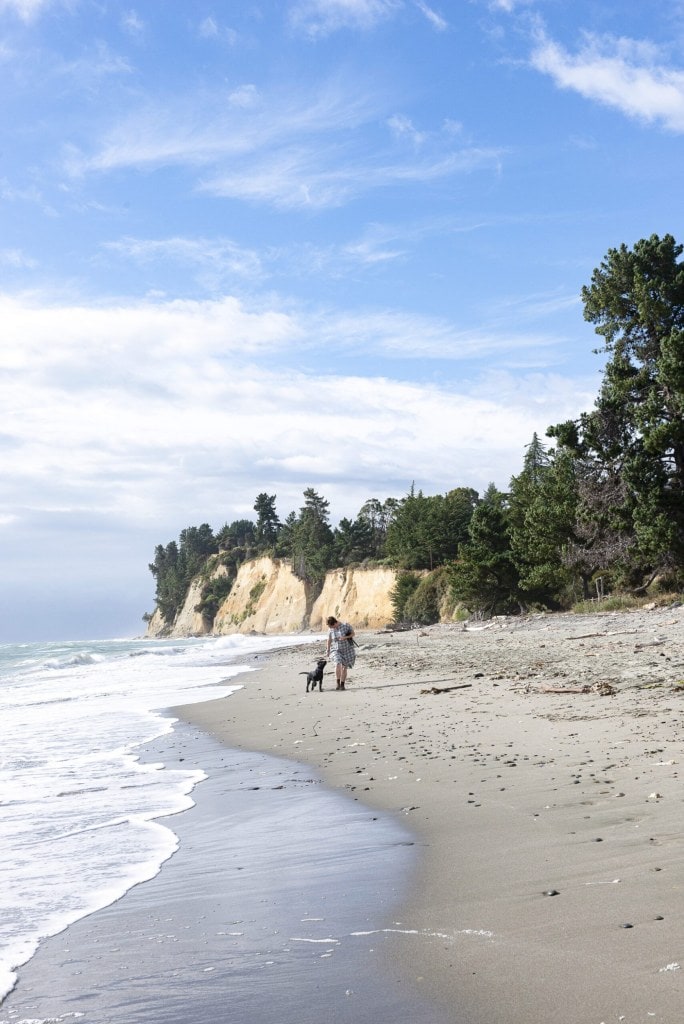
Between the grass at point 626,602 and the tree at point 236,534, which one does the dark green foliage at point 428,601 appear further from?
the tree at point 236,534

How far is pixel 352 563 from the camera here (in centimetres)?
9631

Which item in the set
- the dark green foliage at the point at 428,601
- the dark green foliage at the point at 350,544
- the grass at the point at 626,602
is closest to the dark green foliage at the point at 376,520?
the dark green foliage at the point at 350,544

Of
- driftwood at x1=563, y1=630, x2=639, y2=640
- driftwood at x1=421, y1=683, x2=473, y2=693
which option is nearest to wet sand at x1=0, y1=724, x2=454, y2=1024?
driftwood at x1=421, y1=683, x2=473, y2=693

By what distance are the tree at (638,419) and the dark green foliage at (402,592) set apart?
3744 cm

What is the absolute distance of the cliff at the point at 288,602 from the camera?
86.7m

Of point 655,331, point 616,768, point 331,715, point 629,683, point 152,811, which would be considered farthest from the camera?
point 655,331

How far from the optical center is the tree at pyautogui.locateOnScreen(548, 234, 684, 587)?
28.8 m

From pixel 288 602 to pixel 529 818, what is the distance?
10103 centimetres

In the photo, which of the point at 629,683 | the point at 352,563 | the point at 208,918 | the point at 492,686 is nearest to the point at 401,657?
the point at 492,686

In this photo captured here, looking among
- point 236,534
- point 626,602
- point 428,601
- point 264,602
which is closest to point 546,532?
point 626,602

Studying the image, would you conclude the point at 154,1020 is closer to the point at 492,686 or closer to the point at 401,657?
the point at 492,686

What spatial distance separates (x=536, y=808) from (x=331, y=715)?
7.19 m

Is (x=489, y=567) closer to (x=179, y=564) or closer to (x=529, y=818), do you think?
(x=529, y=818)

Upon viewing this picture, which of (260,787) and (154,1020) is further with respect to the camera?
(260,787)
